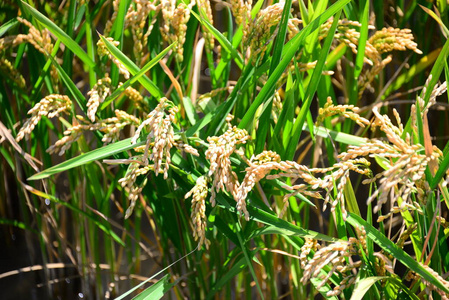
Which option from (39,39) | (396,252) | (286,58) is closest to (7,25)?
(39,39)

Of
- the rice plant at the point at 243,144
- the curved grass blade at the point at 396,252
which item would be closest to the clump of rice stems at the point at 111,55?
the rice plant at the point at 243,144

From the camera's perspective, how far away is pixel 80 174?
3.65ft

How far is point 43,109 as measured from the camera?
0.76 m

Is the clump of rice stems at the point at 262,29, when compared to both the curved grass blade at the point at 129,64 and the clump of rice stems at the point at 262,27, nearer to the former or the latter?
the clump of rice stems at the point at 262,27

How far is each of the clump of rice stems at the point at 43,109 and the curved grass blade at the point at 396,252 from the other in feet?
1.42

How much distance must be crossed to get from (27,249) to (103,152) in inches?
28.1

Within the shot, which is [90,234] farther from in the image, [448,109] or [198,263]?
[448,109]

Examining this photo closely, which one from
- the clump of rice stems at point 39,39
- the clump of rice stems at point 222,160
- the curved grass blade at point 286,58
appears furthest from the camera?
the clump of rice stems at point 39,39

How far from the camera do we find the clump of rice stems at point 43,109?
736 mm

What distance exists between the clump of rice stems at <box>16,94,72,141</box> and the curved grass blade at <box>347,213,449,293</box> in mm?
433

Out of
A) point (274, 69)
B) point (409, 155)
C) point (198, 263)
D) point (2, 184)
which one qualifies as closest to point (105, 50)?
point (274, 69)

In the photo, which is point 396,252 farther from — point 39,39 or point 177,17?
point 39,39

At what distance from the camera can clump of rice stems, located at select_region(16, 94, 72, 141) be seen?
74cm

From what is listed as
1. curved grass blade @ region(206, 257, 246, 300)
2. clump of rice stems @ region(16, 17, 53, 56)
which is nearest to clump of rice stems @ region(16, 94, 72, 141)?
clump of rice stems @ region(16, 17, 53, 56)
